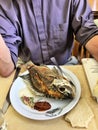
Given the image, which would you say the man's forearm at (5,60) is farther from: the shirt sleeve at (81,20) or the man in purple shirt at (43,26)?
the shirt sleeve at (81,20)

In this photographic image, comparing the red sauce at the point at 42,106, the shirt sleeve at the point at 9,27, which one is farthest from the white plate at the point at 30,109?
the shirt sleeve at the point at 9,27

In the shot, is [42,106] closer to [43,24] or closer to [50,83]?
[50,83]

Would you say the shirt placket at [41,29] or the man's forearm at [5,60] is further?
the shirt placket at [41,29]

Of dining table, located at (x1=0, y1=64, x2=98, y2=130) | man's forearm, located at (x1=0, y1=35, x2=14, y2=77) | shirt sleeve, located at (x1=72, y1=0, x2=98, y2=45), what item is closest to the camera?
dining table, located at (x1=0, y1=64, x2=98, y2=130)

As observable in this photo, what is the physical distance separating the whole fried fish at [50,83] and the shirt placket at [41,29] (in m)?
0.35

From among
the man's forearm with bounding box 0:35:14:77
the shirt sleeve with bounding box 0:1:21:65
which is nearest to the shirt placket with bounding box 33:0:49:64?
the shirt sleeve with bounding box 0:1:21:65

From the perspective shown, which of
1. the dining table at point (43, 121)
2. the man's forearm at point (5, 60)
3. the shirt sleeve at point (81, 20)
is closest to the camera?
the dining table at point (43, 121)

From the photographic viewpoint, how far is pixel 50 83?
81cm

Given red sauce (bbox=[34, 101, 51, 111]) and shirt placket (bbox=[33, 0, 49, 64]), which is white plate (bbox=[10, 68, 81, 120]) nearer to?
red sauce (bbox=[34, 101, 51, 111])

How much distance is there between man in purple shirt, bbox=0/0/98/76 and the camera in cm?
113

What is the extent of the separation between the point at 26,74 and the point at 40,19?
380 mm

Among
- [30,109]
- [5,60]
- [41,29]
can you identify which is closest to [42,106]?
[30,109]

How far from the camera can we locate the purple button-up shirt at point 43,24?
3.73ft

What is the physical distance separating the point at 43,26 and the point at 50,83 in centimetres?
47
